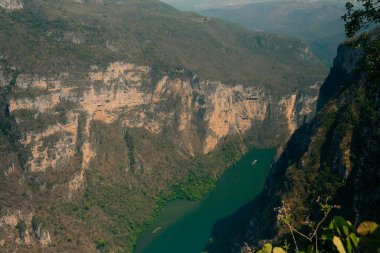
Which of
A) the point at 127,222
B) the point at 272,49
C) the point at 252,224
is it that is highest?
the point at 272,49

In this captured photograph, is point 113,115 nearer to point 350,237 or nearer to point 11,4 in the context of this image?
point 11,4

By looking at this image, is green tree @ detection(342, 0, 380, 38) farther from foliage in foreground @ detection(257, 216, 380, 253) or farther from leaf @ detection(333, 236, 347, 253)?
leaf @ detection(333, 236, 347, 253)

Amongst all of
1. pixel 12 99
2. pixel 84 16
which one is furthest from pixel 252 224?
pixel 84 16

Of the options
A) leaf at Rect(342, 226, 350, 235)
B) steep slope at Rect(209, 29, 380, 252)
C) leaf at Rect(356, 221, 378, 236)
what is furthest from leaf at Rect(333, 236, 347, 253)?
steep slope at Rect(209, 29, 380, 252)

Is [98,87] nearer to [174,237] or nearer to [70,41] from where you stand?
[70,41]

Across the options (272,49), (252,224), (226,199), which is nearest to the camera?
(252,224)

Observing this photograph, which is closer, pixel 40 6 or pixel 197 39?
pixel 40 6
